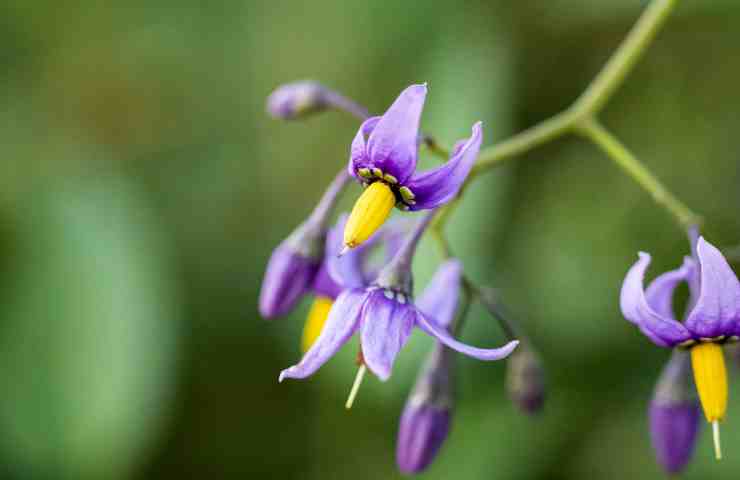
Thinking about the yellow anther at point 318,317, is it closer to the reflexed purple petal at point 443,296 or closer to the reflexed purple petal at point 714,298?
the reflexed purple petal at point 443,296

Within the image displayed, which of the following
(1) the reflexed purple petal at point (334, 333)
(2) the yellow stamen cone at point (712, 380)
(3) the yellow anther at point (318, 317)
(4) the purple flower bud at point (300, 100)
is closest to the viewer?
(1) the reflexed purple petal at point (334, 333)

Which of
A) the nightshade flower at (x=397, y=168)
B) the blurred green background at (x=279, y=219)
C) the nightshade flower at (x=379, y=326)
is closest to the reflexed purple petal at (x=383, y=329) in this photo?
the nightshade flower at (x=379, y=326)

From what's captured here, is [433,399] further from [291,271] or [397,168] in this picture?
[397,168]

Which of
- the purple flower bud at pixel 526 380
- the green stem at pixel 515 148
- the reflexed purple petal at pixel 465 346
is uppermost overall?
the green stem at pixel 515 148

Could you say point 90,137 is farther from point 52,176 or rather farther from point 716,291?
point 716,291

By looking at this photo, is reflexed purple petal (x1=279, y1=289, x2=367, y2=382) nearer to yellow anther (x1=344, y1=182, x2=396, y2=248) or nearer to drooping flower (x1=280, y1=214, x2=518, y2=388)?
drooping flower (x1=280, y1=214, x2=518, y2=388)

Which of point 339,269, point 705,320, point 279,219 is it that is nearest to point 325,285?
point 339,269
